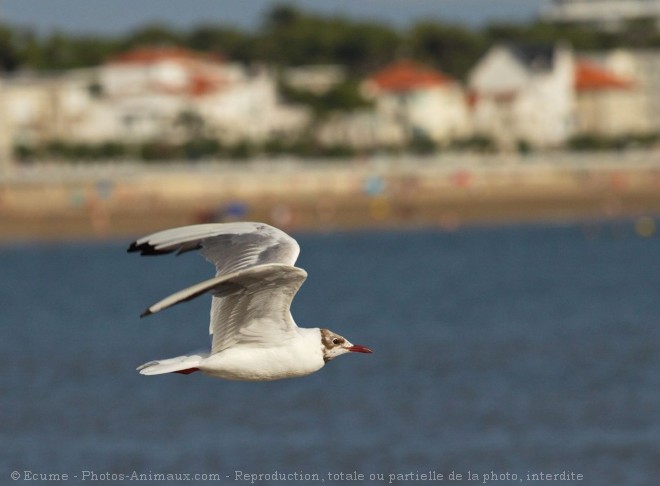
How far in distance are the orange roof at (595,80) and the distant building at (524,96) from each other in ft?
1.98

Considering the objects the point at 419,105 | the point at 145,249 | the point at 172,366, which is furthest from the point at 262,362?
the point at 419,105

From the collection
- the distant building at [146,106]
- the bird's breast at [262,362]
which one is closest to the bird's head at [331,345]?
the bird's breast at [262,362]

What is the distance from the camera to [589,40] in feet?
475

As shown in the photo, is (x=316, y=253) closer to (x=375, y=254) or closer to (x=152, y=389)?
(x=375, y=254)

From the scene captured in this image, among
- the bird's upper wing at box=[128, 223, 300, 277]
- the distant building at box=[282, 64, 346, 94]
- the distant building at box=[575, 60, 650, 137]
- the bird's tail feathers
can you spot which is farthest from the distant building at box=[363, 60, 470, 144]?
the bird's tail feathers

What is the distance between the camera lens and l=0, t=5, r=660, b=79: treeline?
122000mm

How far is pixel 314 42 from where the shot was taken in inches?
5103

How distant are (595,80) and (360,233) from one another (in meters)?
42.4

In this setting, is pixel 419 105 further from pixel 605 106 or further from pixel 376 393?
pixel 376 393

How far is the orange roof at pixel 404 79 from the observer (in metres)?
111

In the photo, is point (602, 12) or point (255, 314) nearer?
point (255, 314)

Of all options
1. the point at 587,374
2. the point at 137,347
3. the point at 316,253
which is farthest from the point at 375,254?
the point at 587,374

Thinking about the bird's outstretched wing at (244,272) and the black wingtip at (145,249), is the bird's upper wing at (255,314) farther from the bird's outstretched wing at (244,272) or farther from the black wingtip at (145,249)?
the black wingtip at (145,249)

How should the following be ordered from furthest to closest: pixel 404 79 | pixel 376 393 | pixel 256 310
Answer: pixel 404 79
pixel 376 393
pixel 256 310
